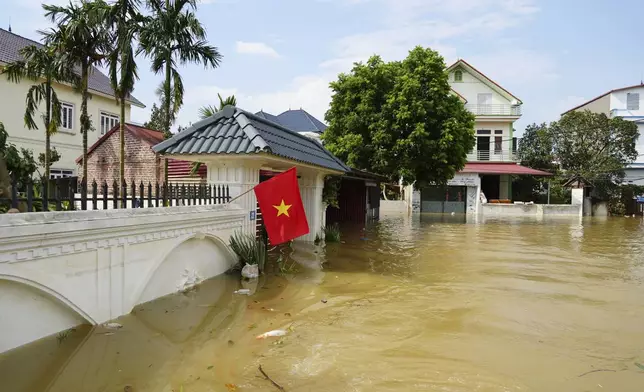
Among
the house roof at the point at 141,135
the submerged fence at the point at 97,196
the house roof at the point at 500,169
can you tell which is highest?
the house roof at the point at 141,135

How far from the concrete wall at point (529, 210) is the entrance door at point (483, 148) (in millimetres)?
5403

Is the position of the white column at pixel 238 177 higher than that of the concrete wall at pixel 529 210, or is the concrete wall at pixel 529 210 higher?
the white column at pixel 238 177

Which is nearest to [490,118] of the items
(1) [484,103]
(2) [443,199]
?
(1) [484,103]

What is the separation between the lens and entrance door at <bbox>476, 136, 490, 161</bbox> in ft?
114

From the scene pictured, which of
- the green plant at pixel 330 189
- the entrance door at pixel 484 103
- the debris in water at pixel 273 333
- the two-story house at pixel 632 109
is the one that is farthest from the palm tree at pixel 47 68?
the two-story house at pixel 632 109

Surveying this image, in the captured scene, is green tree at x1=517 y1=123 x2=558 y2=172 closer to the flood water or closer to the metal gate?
the metal gate

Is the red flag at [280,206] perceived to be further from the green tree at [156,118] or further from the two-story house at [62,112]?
the green tree at [156,118]

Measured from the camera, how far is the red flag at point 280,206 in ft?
24.0

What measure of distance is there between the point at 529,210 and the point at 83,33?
28.1m

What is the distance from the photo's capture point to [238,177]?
7.83 m

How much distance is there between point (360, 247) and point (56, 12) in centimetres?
1170

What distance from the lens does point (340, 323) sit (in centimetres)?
566

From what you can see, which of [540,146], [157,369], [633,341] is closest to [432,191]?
[540,146]

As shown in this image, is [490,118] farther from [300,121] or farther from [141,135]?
[141,135]
